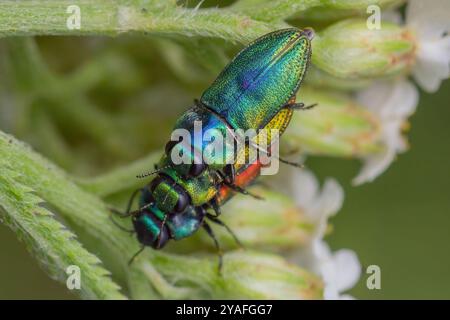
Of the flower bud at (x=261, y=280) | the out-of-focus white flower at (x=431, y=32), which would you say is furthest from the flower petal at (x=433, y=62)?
the flower bud at (x=261, y=280)

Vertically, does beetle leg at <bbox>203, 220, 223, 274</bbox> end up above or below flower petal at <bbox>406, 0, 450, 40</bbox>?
below

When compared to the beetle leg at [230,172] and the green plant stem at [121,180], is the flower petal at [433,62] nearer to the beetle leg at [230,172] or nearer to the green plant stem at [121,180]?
the beetle leg at [230,172]

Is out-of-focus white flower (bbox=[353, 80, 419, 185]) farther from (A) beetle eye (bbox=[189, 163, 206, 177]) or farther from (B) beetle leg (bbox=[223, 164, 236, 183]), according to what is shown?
(A) beetle eye (bbox=[189, 163, 206, 177])

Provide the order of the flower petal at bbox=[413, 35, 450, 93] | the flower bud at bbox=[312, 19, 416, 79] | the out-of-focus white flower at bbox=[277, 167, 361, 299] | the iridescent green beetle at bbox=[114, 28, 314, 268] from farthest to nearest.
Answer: the out-of-focus white flower at bbox=[277, 167, 361, 299] → the flower petal at bbox=[413, 35, 450, 93] → the flower bud at bbox=[312, 19, 416, 79] → the iridescent green beetle at bbox=[114, 28, 314, 268]

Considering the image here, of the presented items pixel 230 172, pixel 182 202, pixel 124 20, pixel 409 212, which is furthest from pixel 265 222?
pixel 409 212

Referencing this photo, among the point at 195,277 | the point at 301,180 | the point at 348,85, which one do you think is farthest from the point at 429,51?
the point at 195,277

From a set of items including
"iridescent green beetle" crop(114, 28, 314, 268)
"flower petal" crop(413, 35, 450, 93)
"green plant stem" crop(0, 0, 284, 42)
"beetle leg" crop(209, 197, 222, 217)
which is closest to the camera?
"green plant stem" crop(0, 0, 284, 42)

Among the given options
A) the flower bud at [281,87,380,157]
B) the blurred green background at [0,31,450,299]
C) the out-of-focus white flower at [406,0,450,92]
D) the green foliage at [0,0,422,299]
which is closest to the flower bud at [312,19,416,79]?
the green foliage at [0,0,422,299]
